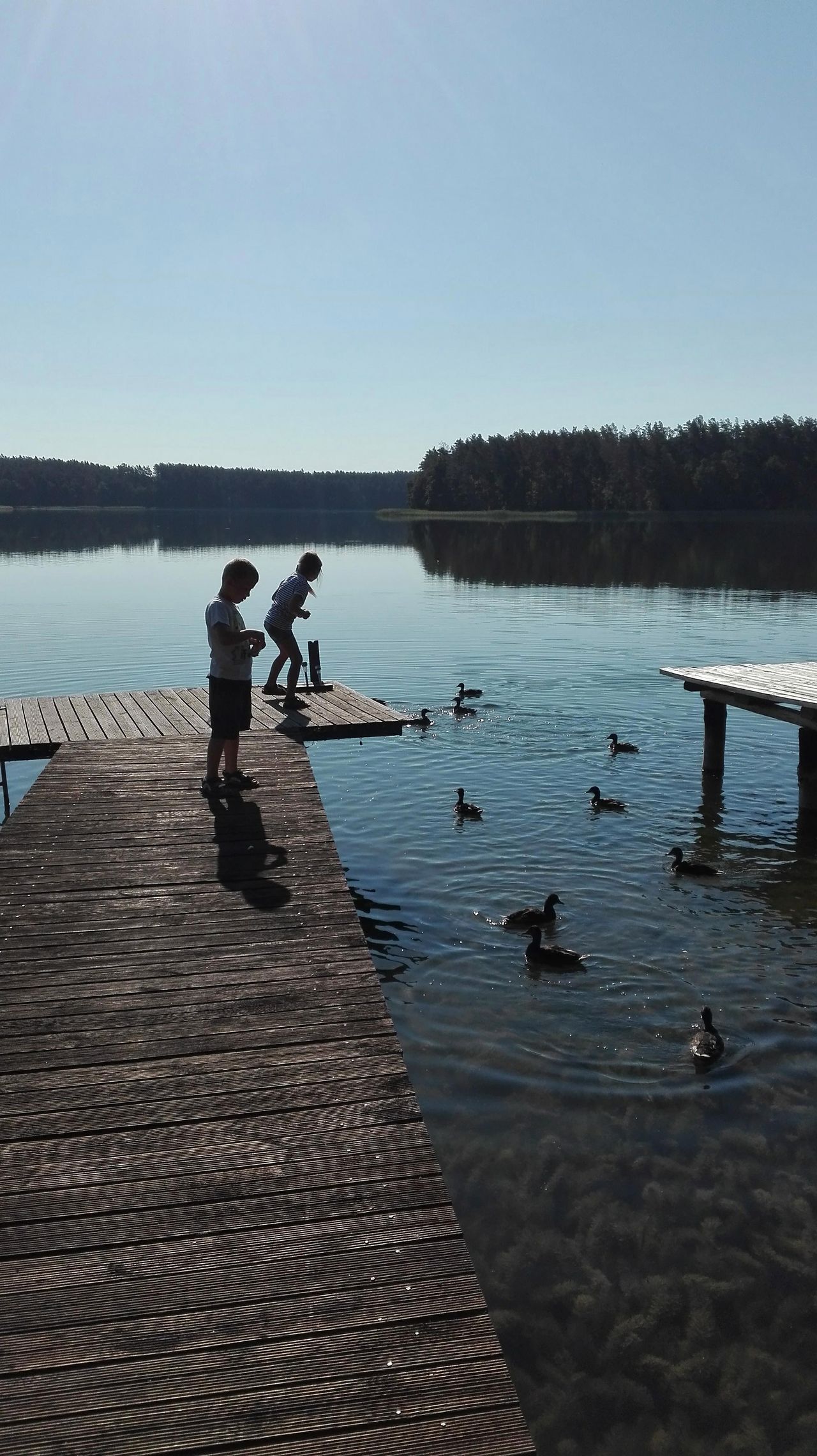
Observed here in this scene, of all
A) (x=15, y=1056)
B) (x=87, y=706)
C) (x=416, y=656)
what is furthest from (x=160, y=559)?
(x=15, y=1056)

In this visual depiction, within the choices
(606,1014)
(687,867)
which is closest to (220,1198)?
(606,1014)

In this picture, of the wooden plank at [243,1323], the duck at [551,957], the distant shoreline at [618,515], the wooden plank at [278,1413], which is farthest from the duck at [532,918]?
the distant shoreline at [618,515]

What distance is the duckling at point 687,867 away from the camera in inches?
480

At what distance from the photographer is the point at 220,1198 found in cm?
460

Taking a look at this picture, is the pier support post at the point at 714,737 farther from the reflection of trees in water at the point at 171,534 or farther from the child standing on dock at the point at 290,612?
the reflection of trees in water at the point at 171,534

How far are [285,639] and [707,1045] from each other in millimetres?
8579

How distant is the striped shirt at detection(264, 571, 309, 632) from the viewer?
14.5 metres

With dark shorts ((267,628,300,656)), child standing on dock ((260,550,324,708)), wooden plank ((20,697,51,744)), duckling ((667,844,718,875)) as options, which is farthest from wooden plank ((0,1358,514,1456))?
dark shorts ((267,628,300,656))

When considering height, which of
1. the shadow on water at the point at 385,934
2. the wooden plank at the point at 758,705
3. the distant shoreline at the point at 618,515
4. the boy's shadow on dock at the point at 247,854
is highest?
the distant shoreline at the point at 618,515

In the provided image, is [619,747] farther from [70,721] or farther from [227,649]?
[227,649]

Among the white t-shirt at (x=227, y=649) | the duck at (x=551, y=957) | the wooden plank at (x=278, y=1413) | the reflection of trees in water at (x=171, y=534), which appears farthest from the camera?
the reflection of trees in water at (x=171, y=534)

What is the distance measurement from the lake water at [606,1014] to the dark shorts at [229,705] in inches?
59.4

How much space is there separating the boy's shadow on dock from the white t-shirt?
1.29 metres

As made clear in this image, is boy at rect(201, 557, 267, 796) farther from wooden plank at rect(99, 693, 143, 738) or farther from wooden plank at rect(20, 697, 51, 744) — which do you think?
wooden plank at rect(20, 697, 51, 744)
